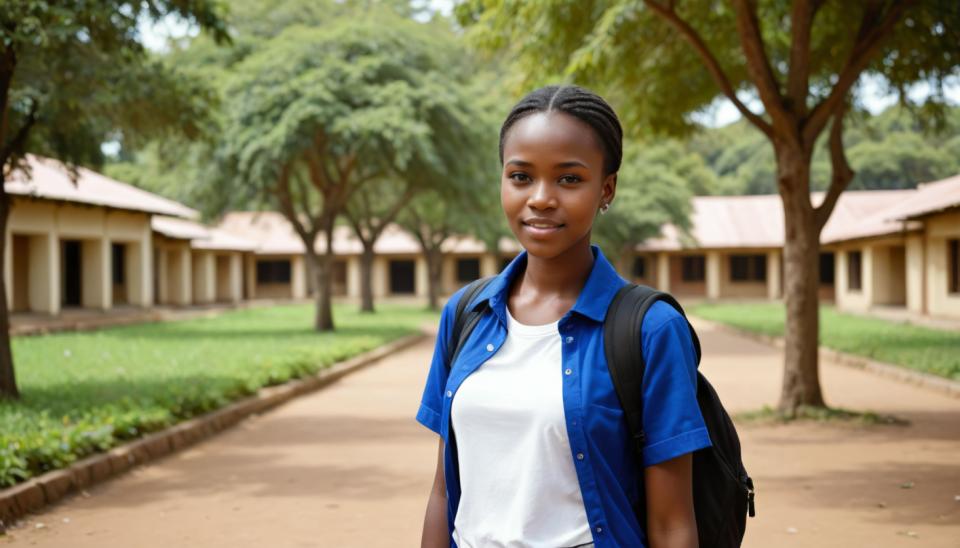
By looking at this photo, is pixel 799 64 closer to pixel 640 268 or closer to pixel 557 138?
pixel 557 138

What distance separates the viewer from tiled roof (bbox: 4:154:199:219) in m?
24.8

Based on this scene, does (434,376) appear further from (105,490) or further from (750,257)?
(750,257)

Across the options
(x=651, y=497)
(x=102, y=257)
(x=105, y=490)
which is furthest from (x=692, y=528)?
(x=102, y=257)

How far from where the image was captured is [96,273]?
30.8m

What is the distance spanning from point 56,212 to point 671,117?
18.3 m

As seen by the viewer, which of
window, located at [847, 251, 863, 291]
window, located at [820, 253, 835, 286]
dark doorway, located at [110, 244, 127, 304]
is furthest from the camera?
window, located at [820, 253, 835, 286]

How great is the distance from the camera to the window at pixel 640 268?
53.8m

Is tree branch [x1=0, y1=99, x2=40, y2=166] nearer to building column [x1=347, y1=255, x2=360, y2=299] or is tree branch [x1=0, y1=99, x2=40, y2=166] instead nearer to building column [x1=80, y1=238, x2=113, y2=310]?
building column [x1=80, y1=238, x2=113, y2=310]

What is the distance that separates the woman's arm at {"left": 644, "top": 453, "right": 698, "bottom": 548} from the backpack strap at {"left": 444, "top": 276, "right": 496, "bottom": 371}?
1.70 feet

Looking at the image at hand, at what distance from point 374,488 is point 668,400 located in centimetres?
618

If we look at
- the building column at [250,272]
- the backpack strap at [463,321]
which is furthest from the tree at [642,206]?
the backpack strap at [463,321]

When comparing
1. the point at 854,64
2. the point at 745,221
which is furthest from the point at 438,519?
the point at 745,221

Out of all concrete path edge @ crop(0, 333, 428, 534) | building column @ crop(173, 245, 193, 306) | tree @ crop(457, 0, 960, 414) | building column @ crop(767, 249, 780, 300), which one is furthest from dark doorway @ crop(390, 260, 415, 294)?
concrete path edge @ crop(0, 333, 428, 534)

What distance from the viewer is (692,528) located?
2148 millimetres
